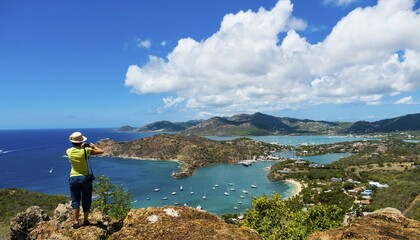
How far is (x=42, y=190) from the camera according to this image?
128 meters

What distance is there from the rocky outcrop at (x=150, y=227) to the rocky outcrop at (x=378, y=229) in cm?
278

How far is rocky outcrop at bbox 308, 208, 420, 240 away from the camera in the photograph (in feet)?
31.4

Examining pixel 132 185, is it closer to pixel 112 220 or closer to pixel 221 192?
pixel 221 192

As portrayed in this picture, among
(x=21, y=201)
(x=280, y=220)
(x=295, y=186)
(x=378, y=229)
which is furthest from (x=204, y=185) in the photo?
(x=378, y=229)

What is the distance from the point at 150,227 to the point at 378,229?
7.90 metres

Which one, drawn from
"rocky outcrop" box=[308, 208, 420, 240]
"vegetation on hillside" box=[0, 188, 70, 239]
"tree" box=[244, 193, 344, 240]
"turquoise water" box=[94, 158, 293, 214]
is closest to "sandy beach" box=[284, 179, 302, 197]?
"turquoise water" box=[94, 158, 293, 214]

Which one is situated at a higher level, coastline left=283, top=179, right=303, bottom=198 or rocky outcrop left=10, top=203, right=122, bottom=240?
rocky outcrop left=10, top=203, right=122, bottom=240

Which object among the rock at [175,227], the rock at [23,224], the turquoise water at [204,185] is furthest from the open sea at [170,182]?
the rock at [175,227]

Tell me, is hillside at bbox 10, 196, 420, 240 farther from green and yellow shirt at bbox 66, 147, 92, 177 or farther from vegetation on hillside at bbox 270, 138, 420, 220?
vegetation on hillside at bbox 270, 138, 420, 220

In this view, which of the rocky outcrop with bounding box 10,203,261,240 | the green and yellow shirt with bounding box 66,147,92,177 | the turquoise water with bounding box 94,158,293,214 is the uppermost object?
the green and yellow shirt with bounding box 66,147,92,177

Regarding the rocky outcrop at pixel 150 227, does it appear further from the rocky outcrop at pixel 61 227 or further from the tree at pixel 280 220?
the tree at pixel 280 220

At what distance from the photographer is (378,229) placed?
1011 cm

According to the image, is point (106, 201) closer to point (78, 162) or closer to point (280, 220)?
point (280, 220)

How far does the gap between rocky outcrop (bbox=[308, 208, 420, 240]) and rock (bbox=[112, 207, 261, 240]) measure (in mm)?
2778
